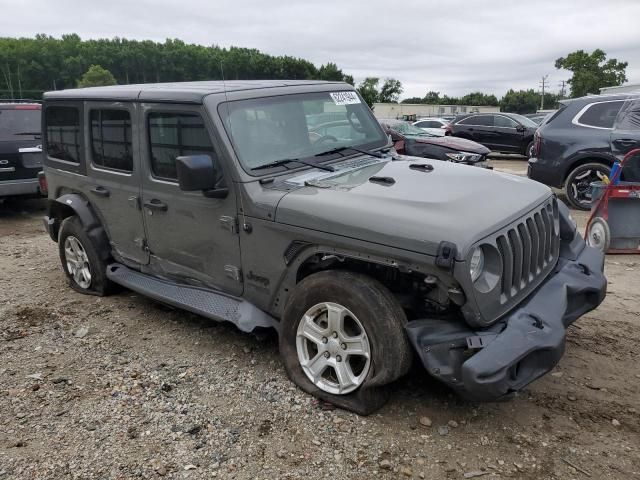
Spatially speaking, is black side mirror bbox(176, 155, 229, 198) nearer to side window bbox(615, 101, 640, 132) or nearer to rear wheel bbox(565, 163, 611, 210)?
rear wheel bbox(565, 163, 611, 210)

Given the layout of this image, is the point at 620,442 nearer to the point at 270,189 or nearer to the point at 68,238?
the point at 270,189

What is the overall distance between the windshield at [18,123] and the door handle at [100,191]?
189 inches

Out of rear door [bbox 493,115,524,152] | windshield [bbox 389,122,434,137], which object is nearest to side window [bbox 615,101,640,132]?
windshield [bbox 389,122,434,137]

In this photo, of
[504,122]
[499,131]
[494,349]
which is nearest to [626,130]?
[494,349]

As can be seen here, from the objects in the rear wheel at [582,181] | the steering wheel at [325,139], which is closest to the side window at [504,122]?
the rear wheel at [582,181]

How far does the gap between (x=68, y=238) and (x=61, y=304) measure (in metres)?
0.65

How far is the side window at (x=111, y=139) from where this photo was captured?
441 centimetres

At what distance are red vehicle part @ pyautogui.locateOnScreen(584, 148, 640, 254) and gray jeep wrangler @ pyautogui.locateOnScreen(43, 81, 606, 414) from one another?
2.49 meters

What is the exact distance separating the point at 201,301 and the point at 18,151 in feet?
20.3

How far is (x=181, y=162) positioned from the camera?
3379mm

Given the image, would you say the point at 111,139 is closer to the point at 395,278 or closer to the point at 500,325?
the point at 395,278

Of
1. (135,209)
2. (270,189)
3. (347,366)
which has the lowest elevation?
(347,366)

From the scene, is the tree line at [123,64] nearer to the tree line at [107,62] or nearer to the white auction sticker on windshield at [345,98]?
the tree line at [107,62]

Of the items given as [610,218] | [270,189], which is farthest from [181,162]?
[610,218]
